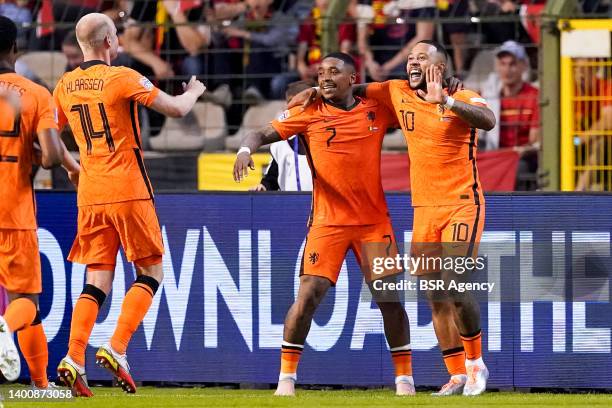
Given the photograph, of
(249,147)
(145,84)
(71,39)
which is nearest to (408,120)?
(249,147)

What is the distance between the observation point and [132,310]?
920cm

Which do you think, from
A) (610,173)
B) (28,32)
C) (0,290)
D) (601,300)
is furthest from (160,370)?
(28,32)

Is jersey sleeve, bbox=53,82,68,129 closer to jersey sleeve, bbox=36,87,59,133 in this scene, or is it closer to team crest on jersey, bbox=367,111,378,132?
jersey sleeve, bbox=36,87,59,133

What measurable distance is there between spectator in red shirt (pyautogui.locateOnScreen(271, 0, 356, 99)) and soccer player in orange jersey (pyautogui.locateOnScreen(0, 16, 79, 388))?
20.6ft

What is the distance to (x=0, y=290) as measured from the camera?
10820 millimetres

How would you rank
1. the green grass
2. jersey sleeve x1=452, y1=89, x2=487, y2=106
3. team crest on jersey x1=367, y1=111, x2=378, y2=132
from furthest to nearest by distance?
team crest on jersey x1=367, y1=111, x2=378, y2=132
jersey sleeve x1=452, y1=89, x2=487, y2=106
the green grass

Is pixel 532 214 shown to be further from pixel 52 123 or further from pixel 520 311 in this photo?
pixel 52 123

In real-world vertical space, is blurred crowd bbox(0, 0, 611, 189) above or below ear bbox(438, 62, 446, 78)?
above

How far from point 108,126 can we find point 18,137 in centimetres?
63

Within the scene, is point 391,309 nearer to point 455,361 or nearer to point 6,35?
point 455,361

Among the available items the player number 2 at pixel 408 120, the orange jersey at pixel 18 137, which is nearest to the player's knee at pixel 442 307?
the player number 2 at pixel 408 120

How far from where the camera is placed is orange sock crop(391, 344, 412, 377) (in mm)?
9500

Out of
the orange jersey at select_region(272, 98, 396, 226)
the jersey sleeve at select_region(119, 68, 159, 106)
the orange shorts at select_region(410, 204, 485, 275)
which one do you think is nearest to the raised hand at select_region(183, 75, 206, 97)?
the jersey sleeve at select_region(119, 68, 159, 106)

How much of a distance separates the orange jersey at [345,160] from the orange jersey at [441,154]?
10.1 inches
